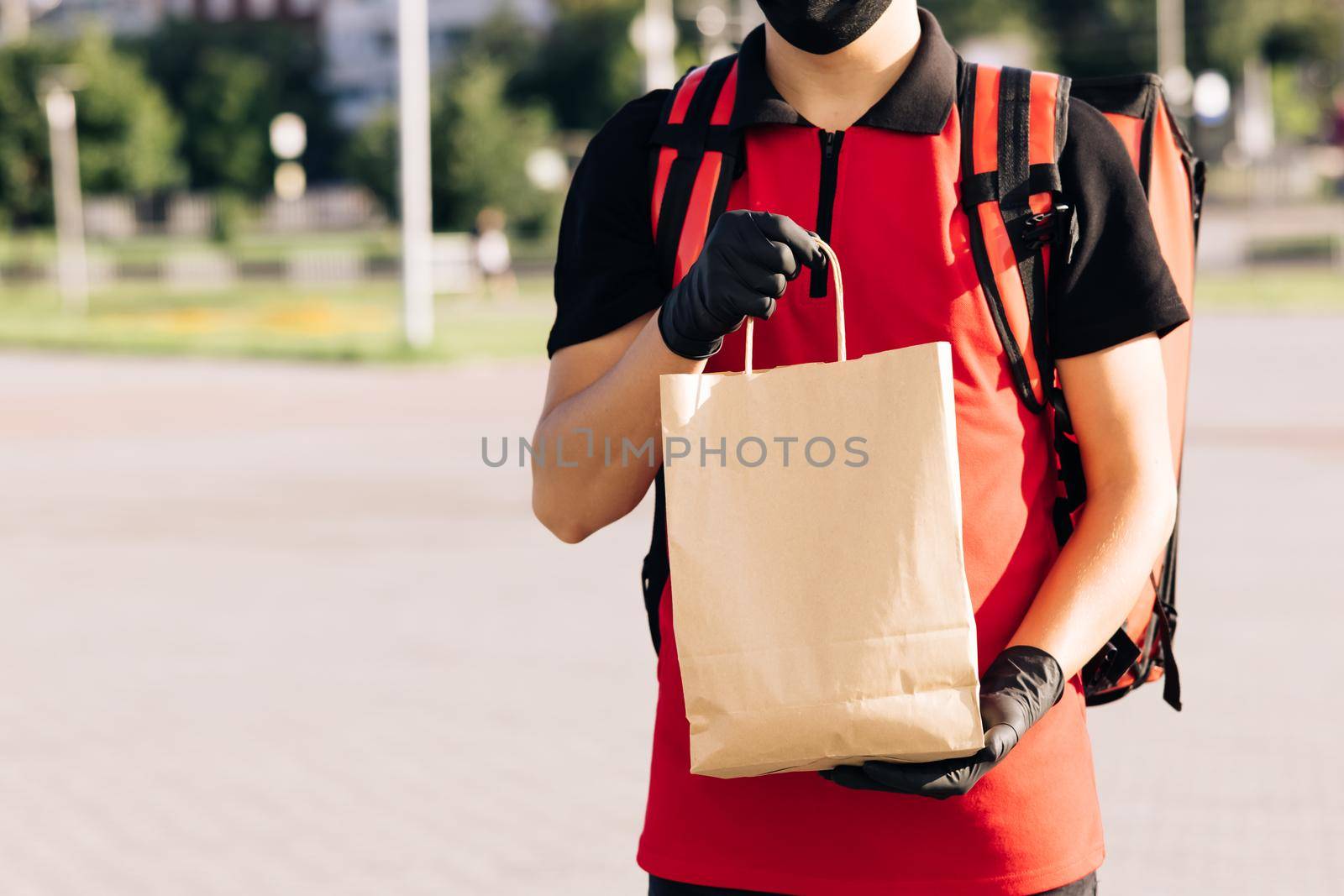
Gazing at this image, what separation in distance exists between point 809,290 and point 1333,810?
3.60 m

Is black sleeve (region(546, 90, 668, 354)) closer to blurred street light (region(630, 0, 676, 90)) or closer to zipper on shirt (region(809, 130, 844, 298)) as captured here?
zipper on shirt (region(809, 130, 844, 298))

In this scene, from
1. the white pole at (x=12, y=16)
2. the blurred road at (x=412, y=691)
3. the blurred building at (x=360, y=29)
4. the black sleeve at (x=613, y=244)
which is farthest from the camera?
the blurred building at (x=360, y=29)

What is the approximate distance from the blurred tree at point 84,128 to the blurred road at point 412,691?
36.2m

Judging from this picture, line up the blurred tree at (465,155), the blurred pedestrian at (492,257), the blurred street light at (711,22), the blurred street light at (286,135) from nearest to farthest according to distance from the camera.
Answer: the blurred pedestrian at (492,257) → the blurred street light at (711,22) → the blurred tree at (465,155) → the blurred street light at (286,135)

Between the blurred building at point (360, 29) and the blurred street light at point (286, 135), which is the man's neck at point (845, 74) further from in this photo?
the blurred building at point (360, 29)

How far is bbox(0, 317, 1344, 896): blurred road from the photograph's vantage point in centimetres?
457

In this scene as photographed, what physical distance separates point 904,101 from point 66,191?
4050 cm

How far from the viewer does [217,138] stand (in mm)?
59406

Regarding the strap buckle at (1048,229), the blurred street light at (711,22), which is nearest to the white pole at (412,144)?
the strap buckle at (1048,229)

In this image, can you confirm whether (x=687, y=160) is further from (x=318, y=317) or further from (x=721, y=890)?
(x=318, y=317)

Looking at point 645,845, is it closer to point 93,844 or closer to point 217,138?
point 93,844

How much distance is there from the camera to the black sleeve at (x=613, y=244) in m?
1.86

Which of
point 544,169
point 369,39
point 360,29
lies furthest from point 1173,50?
point 360,29

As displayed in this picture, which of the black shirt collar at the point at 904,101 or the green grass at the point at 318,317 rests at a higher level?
the black shirt collar at the point at 904,101
